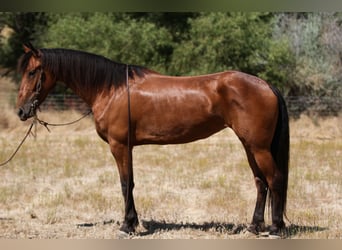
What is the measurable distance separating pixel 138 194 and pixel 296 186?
2.58 meters

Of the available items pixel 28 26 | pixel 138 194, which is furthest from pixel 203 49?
pixel 138 194

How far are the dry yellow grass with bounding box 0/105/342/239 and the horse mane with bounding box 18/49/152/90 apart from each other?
167 cm

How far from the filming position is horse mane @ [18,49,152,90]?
15.5 feet

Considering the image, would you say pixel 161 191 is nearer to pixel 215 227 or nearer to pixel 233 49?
pixel 215 227

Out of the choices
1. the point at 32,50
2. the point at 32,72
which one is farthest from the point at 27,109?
the point at 32,50

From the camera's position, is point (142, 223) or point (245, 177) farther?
point (245, 177)

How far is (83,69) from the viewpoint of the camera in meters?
4.76

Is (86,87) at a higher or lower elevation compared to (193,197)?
higher

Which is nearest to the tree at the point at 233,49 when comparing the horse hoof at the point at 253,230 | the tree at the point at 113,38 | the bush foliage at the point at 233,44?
the bush foliage at the point at 233,44

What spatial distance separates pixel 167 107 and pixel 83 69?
1005 mm

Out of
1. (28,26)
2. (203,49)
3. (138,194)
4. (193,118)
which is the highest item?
(28,26)

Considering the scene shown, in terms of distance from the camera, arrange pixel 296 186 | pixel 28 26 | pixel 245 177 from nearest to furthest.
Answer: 1. pixel 296 186
2. pixel 245 177
3. pixel 28 26

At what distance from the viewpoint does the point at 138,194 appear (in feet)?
22.0

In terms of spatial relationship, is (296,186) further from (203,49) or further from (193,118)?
(203,49)
